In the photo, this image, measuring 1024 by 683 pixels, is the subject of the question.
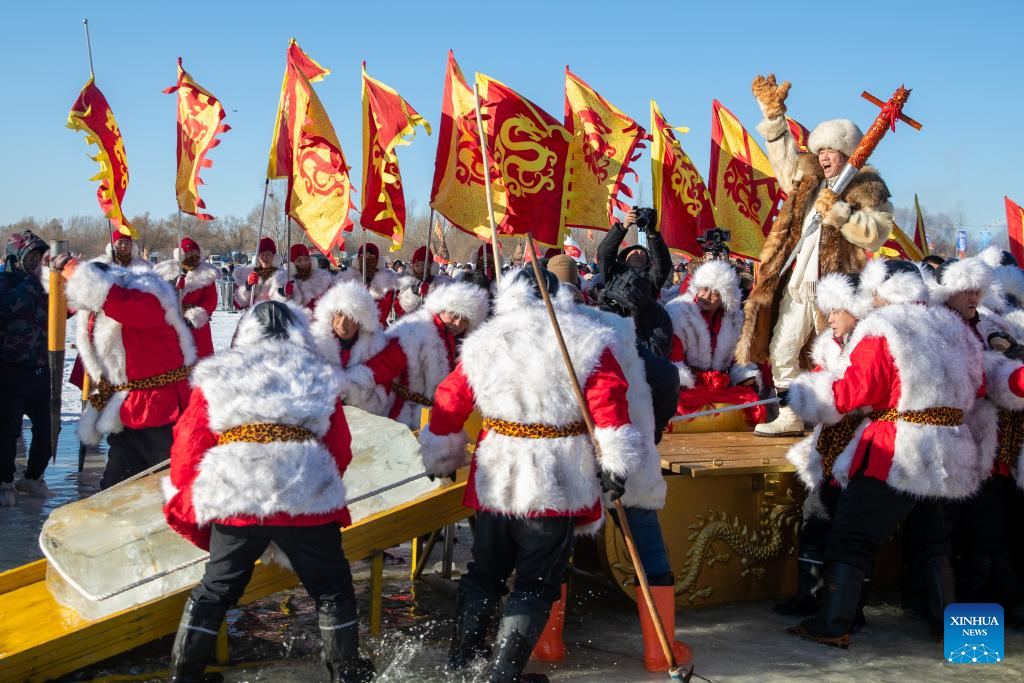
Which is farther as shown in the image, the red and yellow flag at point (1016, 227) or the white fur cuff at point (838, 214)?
the red and yellow flag at point (1016, 227)

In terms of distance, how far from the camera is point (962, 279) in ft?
17.0

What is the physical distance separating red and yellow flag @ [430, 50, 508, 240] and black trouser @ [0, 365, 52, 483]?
3.52 meters

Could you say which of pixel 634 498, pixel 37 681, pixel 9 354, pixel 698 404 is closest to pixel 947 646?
pixel 634 498

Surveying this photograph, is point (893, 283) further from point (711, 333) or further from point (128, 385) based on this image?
point (128, 385)

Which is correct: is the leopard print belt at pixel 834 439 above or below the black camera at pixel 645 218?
below

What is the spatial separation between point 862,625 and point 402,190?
568cm

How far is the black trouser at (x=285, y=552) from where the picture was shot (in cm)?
385

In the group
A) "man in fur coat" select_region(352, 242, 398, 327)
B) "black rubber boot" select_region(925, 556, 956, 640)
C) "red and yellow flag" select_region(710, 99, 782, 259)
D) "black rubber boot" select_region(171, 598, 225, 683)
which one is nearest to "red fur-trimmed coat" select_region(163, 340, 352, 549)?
"black rubber boot" select_region(171, 598, 225, 683)

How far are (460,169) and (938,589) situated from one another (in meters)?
5.09

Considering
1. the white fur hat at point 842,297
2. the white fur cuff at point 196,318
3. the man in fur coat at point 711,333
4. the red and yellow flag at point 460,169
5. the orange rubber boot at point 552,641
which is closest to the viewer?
the orange rubber boot at point 552,641

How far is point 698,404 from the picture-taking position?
22.5 ft

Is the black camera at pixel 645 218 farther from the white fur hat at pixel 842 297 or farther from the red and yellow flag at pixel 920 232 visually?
the red and yellow flag at pixel 920 232

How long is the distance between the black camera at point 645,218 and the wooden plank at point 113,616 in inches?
138

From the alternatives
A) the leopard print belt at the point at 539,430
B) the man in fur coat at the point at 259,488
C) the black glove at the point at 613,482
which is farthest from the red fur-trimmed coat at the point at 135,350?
the black glove at the point at 613,482
